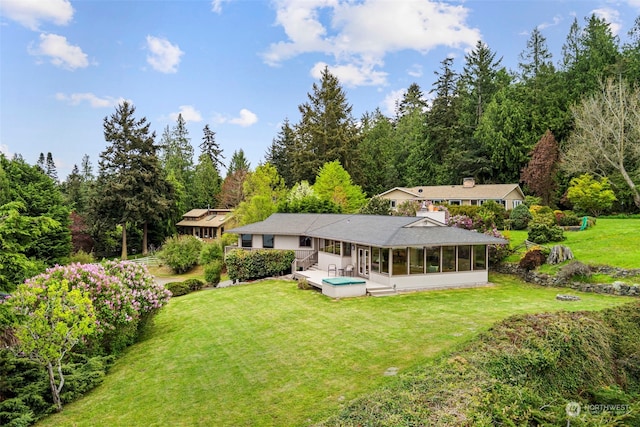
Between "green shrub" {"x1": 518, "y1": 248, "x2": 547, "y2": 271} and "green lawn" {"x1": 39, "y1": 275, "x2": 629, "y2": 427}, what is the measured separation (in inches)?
88.7

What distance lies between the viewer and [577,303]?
587 inches

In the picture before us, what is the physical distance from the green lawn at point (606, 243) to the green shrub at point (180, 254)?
2453 cm

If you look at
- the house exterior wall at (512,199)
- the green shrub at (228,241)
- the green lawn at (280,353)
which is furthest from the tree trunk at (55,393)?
the house exterior wall at (512,199)

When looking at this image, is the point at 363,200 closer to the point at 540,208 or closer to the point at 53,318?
the point at 540,208

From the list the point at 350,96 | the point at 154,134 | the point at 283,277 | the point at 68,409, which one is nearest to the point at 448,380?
the point at 68,409

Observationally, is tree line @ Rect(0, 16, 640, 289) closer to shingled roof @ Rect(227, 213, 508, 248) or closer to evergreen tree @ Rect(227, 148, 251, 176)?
evergreen tree @ Rect(227, 148, 251, 176)

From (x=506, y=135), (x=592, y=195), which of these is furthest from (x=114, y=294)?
(x=506, y=135)

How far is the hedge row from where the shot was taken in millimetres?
24344

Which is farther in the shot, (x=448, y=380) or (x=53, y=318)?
(x=53, y=318)

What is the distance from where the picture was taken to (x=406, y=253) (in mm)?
18922

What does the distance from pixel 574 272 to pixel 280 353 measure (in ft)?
49.5

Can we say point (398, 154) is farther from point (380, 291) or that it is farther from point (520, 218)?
point (380, 291)

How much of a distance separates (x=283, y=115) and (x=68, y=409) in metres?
61.3

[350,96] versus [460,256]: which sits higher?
[350,96]
